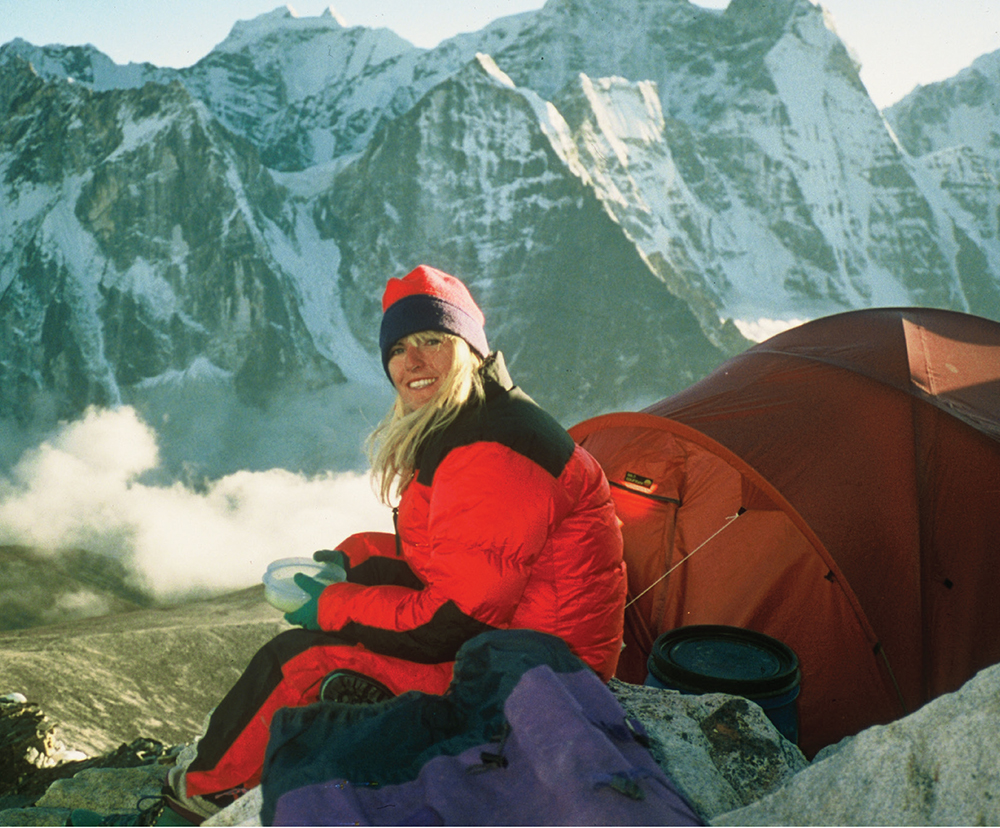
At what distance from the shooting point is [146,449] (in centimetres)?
13325

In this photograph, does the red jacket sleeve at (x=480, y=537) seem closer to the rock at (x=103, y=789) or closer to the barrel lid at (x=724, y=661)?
the barrel lid at (x=724, y=661)

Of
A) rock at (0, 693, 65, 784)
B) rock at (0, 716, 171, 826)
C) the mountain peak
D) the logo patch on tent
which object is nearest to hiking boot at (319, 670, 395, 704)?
rock at (0, 716, 171, 826)

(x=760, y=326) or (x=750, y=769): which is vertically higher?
(x=750, y=769)

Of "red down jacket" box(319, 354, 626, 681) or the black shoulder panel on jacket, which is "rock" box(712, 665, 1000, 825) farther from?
the black shoulder panel on jacket

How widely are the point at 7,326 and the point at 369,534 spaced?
501 feet

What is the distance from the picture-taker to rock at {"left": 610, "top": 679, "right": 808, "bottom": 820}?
323 centimetres

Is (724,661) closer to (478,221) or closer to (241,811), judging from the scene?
(241,811)

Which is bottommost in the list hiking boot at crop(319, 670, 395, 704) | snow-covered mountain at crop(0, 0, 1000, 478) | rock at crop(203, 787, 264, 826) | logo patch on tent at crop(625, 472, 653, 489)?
rock at crop(203, 787, 264, 826)

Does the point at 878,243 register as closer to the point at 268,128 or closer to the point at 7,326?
the point at 268,128

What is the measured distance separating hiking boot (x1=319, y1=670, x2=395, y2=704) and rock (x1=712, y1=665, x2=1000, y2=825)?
145 cm

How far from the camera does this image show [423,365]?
3.56m

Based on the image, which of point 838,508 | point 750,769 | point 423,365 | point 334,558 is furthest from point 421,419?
point 838,508

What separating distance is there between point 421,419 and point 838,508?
3640mm

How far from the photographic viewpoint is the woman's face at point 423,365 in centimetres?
354
